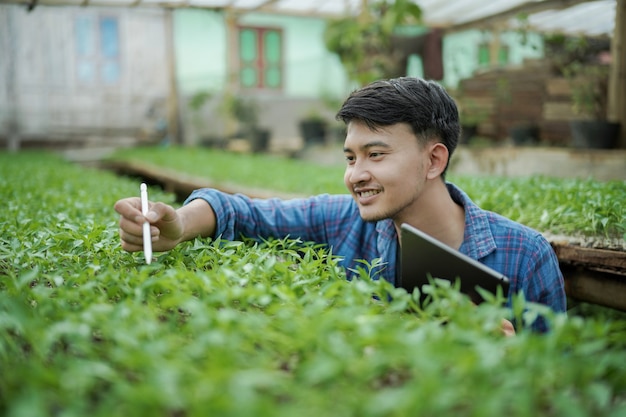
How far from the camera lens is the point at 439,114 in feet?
7.22

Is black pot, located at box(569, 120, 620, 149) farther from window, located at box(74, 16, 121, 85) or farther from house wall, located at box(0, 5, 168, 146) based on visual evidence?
window, located at box(74, 16, 121, 85)

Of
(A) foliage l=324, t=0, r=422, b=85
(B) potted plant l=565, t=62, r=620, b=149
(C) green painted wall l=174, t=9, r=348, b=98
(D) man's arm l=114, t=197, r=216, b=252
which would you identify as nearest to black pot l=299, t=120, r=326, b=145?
(C) green painted wall l=174, t=9, r=348, b=98

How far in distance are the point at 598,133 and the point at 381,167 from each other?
4950 mm

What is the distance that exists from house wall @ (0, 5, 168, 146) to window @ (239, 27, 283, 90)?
1909mm

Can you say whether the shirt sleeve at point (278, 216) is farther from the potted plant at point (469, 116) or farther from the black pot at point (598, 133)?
the potted plant at point (469, 116)

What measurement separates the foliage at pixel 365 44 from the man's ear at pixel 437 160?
17.8 ft

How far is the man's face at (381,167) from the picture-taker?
2.07m

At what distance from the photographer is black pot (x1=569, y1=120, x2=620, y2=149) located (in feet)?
20.0

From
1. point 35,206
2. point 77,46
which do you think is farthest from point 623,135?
point 77,46

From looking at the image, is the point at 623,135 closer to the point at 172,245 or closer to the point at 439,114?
the point at 439,114

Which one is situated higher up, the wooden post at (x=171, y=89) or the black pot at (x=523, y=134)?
the wooden post at (x=171, y=89)

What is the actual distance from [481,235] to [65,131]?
513 inches

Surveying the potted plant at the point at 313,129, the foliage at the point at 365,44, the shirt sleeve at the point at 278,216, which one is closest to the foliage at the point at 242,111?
the potted plant at the point at 313,129

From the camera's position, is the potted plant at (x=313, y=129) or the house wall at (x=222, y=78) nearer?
the potted plant at (x=313, y=129)
